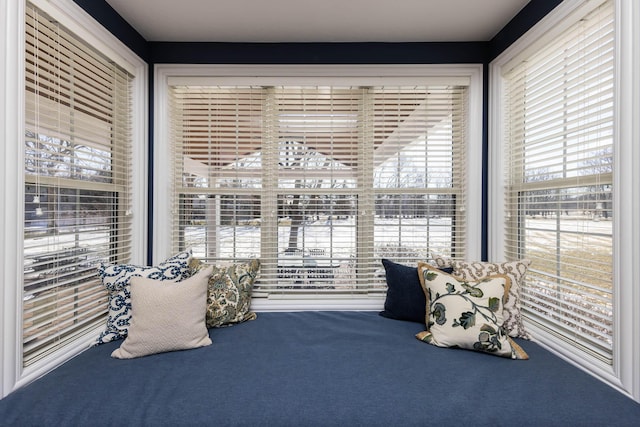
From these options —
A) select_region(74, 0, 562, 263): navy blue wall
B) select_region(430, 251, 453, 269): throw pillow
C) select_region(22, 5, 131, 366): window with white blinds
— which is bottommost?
select_region(430, 251, 453, 269): throw pillow

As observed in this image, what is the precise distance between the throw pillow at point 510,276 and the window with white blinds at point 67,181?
2215 mm

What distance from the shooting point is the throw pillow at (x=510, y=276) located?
1878 millimetres

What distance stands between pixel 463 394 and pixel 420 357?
316 mm

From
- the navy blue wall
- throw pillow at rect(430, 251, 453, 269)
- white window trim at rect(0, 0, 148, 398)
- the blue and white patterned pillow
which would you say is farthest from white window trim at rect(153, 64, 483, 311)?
white window trim at rect(0, 0, 148, 398)

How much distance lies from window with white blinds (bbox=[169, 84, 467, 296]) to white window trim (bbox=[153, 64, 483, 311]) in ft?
0.23

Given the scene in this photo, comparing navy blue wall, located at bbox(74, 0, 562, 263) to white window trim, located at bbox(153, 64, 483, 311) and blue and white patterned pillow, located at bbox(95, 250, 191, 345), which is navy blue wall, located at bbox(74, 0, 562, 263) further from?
blue and white patterned pillow, located at bbox(95, 250, 191, 345)

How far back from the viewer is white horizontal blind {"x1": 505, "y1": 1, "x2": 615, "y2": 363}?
1527 mm

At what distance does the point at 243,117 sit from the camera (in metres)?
2.46

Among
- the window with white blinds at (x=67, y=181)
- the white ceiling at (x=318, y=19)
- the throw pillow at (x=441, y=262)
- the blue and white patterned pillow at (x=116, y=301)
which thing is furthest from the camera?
the throw pillow at (x=441, y=262)

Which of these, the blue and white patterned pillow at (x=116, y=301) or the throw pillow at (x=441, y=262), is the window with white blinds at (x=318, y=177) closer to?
the throw pillow at (x=441, y=262)

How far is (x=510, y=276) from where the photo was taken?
1920 millimetres

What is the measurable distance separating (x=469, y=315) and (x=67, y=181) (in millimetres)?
2254
